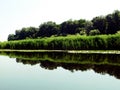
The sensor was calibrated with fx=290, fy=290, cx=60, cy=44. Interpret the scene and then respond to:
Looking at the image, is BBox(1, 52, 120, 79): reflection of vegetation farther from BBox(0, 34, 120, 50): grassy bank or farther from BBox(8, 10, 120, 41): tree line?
BBox(8, 10, 120, 41): tree line

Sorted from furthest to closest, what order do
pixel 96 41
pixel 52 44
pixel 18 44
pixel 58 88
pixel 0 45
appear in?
pixel 0 45
pixel 18 44
pixel 52 44
pixel 96 41
pixel 58 88

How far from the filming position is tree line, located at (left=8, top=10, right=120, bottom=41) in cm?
7981

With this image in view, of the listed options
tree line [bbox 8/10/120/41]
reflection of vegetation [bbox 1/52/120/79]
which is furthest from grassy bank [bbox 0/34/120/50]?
tree line [bbox 8/10/120/41]

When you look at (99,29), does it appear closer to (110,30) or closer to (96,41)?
(110,30)

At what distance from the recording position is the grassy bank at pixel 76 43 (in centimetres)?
4444

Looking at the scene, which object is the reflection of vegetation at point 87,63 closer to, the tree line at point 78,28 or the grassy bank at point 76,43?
the grassy bank at point 76,43

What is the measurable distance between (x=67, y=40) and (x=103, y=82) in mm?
37101

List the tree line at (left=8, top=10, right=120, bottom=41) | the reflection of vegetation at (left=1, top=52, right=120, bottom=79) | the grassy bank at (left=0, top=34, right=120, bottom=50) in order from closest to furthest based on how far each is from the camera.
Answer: the reflection of vegetation at (left=1, top=52, right=120, bottom=79), the grassy bank at (left=0, top=34, right=120, bottom=50), the tree line at (left=8, top=10, right=120, bottom=41)

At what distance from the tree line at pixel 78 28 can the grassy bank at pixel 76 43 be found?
23081 millimetres

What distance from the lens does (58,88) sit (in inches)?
562

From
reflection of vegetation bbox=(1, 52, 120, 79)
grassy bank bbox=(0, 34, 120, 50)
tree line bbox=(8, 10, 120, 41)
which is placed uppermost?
tree line bbox=(8, 10, 120, 41)

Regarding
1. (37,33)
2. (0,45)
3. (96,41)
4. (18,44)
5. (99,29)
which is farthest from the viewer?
(37,33)

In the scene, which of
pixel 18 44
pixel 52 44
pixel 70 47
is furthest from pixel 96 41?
pixel 18 44

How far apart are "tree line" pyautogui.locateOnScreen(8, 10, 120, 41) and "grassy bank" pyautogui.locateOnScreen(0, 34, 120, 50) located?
2308cm
